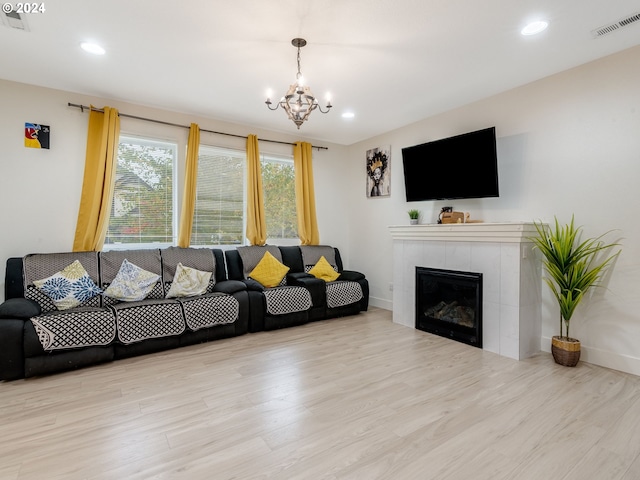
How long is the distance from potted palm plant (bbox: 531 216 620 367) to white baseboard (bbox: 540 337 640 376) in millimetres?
212

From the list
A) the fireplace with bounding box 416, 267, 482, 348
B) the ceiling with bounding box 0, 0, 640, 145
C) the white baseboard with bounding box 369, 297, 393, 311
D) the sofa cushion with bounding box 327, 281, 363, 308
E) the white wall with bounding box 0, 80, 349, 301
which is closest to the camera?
the ceiling with bounding box 0, 0, 640, 145

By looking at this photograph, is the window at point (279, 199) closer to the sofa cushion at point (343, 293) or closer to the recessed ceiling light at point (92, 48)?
the sofa cushion at point (343, 293)

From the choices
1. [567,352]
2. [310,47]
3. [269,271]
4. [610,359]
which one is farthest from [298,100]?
[610,359]

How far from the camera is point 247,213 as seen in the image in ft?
15.7

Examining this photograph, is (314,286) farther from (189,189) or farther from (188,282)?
(189,189)

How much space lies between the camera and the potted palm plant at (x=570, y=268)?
115 inches

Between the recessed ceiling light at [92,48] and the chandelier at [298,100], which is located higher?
the recessed ceiling light at [92,48]

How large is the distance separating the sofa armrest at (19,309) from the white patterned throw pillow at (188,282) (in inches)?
46.4

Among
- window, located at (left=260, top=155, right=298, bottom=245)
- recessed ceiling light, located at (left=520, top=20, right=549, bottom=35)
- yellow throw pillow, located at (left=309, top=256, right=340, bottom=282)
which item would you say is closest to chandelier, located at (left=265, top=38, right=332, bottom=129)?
recessed ceiling light, located at (left=520, top=20, right=549, bottom=35)

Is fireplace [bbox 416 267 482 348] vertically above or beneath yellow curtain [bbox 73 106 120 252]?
beneath

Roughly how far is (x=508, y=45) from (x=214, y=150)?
364cm

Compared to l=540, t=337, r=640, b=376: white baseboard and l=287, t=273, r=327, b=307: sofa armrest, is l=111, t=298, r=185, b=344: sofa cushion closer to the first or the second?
l=287, t=273, r=327, b=307: sofa armrest

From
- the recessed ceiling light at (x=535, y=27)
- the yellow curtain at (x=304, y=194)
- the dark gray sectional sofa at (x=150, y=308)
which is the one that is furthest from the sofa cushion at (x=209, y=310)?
the recessed ceiling light at (x=535, y=27)

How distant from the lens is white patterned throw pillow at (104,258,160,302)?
343 centimetres
